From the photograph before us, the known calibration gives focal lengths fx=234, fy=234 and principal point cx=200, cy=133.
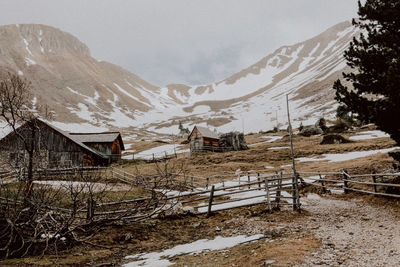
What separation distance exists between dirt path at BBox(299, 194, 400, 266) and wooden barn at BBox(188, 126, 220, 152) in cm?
3662

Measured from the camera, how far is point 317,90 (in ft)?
444

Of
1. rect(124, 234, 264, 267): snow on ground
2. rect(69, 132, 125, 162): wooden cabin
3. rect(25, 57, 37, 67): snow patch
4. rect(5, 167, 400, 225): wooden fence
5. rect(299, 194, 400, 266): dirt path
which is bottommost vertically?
rect(124, 234, 264, 267): snow on ground

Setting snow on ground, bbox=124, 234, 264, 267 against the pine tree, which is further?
the pine tree

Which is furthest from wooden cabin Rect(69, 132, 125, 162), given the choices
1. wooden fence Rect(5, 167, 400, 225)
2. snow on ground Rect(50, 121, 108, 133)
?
snow on ground Rect(50, 121, 108, 133)

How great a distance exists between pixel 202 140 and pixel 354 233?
4134cm

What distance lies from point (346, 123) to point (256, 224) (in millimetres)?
52662

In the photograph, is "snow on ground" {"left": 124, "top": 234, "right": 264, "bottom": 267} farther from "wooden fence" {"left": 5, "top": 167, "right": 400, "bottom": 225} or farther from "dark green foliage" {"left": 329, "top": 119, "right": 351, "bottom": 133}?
"dark green foliage" {"left": 329, "top": 119, "right": 351, "bottom": 133}

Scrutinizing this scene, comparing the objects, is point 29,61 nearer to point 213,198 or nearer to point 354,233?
point 213,198

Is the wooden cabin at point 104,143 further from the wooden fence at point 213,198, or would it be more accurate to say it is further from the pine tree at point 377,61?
the pine tree at point 377,61

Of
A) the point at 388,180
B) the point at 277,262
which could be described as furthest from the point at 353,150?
the point at 277,262

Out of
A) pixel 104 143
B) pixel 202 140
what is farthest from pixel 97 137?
pixel 202 140

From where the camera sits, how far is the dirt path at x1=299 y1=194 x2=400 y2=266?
5.41 meters

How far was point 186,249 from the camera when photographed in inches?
297

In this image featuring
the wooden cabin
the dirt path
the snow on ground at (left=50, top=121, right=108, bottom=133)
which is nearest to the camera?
the dirt path
